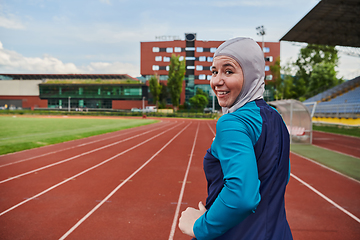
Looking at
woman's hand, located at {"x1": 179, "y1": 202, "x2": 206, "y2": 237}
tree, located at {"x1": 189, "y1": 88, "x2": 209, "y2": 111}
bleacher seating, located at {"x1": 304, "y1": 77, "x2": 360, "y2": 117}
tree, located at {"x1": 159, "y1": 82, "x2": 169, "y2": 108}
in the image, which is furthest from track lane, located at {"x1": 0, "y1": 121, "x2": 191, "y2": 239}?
tree, located at {"x1": 159, "y1": 82, "x2": 169, "y2": 108}

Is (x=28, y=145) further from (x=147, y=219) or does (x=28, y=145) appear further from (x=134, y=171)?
(x=147, y=219)

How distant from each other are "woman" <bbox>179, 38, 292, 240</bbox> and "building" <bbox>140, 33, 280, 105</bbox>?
61066 mm

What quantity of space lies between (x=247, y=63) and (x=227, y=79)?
0.11 metres

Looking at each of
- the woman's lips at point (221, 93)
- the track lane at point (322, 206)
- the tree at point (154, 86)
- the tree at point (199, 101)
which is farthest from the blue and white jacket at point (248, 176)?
the tree at point (154, 86)

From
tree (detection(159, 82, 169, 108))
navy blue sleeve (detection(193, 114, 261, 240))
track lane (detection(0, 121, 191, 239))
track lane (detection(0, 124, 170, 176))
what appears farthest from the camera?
tree (detection(159, 82, 169, 108))

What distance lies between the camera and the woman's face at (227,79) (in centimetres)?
113

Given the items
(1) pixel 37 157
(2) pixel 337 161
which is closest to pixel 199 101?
(2) pixel 337 161

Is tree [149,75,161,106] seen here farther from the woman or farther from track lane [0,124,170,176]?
the woman

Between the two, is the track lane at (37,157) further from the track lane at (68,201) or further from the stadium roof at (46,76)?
the stadium roof at (46,76)

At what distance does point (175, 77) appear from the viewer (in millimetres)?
58312

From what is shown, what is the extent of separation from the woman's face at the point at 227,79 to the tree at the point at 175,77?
188ft

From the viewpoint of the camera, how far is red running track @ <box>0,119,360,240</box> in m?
4.30

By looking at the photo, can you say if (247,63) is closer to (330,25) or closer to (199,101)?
(330,25)

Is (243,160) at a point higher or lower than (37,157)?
higher
